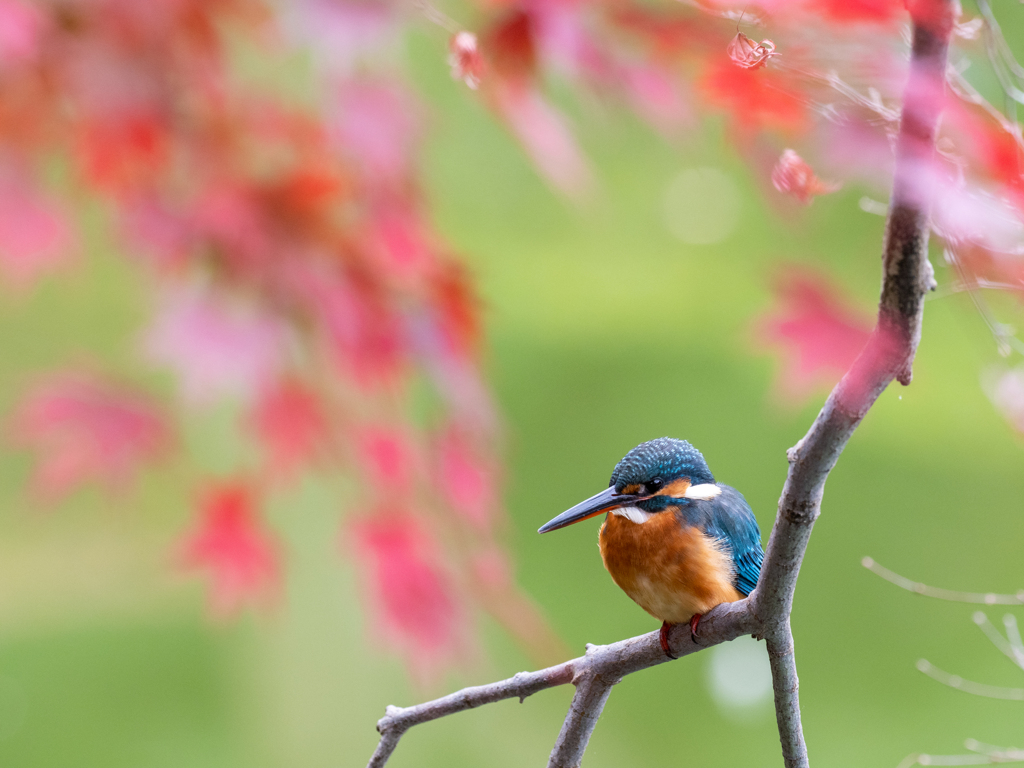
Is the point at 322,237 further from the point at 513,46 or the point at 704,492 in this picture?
the point at 704,492

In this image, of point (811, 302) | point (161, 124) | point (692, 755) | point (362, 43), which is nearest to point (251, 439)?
point (161, 124)

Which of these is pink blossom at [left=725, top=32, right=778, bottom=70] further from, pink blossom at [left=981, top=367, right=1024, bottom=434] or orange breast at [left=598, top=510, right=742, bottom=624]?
pink blossom at [left=981, top=367, right=1024, bottom=434]

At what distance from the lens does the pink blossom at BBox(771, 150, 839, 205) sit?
40cm

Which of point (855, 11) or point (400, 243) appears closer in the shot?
point (855, 11)

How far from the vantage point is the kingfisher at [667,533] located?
0.44 metres

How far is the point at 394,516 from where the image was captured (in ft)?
3.15

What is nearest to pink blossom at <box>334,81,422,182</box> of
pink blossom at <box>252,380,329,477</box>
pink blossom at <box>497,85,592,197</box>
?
pink blossom at <box>497,85,592,197</box>

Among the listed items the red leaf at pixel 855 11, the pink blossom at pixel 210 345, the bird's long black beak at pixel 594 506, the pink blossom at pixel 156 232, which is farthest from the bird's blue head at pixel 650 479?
the pink blossom at pixel 156 232

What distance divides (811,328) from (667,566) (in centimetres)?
29

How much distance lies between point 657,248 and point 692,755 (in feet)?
3.59

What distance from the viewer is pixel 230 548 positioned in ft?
3.22

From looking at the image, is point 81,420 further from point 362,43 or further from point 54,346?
point 54,346

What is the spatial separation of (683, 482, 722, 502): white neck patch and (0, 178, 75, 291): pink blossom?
2.21ft

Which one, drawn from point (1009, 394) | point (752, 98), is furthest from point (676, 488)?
point (1009, 394)
